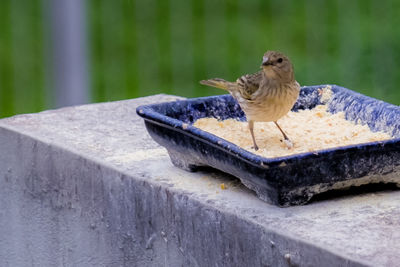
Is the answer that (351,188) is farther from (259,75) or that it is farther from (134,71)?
(134,71)

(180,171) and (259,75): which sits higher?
(259,75)

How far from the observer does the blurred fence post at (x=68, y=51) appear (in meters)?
5.58

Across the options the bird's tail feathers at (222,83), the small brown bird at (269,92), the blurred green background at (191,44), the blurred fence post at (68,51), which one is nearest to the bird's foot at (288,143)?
the small brown bird at (269,92)

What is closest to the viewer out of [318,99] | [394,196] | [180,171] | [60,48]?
[394,196]

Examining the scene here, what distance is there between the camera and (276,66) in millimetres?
3404

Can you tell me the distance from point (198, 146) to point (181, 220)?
255 mm

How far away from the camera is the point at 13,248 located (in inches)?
155

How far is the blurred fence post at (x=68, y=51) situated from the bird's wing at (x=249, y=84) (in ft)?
7.46

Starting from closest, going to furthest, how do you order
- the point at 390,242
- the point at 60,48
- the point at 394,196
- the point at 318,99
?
the point at 390,242, the point at 394,196, the point at 318,99, the point at 60,48

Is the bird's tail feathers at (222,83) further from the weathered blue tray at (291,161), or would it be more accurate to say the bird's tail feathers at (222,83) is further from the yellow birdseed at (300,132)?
the weathered blue tray at (291,161)

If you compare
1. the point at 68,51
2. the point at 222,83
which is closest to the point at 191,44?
the point at 68,51

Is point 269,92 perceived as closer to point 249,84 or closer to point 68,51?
point 249,84

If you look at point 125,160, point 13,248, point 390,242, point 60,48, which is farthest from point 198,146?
point 60,48

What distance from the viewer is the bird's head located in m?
3.38
